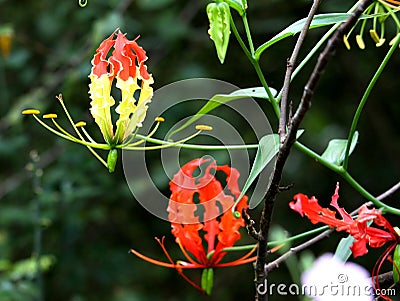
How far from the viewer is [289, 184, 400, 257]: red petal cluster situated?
2.36ft

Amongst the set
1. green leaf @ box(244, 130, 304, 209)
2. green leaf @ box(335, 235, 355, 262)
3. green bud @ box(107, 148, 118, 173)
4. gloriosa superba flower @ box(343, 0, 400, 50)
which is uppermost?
gloriosa superba flower @ box(343, 0, 400, 50)

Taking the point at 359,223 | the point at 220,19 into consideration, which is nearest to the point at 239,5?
the point at 220,19

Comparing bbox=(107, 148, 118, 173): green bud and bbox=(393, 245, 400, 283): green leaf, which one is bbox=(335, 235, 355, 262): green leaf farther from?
bbox=(107, 148, 118, 173): green bud

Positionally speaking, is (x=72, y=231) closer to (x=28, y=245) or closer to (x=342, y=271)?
(x=28, y=245)

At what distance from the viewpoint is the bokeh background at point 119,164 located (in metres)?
2.16

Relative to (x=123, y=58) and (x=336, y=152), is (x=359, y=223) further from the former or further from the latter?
(x=123, y=58)

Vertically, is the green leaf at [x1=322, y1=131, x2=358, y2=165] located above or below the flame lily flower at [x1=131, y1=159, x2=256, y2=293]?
above

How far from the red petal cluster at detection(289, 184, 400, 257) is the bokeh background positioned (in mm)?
1346

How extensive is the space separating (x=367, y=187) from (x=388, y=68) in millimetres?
412

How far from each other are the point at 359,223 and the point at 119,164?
1.65m

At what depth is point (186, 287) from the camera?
2602 millimetres

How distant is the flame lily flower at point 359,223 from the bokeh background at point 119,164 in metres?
1.35

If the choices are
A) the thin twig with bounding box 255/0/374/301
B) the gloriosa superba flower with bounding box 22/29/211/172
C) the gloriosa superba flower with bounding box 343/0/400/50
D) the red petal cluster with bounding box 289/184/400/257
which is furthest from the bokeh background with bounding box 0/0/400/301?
the thin twig with bounding box 255/0/374/301

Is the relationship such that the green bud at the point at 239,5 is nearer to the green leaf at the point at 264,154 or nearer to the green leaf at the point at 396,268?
the green leaf at the point at 264,154
